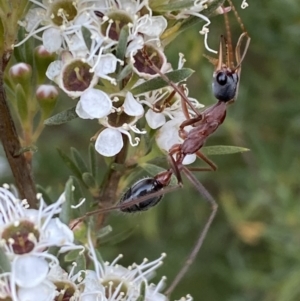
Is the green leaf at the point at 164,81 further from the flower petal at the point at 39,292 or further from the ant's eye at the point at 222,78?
the flower petal at the point at 39,292

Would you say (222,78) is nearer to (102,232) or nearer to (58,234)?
(102,232)

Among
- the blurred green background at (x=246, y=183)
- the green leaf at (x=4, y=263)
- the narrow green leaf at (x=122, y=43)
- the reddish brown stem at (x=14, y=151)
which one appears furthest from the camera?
the blurred green background at (x=246, y=183)

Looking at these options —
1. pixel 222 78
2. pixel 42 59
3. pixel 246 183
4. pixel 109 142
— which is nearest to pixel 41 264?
pixel 109 142

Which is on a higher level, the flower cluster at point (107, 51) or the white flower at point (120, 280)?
the flower cluster at point (107, 51)

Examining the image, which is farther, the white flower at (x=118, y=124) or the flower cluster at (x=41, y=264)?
the white flower at (x=118, y=124)

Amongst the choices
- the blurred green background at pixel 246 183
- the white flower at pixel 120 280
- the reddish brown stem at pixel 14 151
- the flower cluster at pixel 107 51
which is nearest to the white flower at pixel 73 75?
the flower cluster at pixel 107 51
